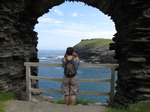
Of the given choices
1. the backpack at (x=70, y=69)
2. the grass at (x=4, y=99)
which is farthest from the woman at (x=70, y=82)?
the grass at (x=4, y=99)

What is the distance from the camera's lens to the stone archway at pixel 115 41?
802cm

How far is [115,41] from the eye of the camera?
11609 mm

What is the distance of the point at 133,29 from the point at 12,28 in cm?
767

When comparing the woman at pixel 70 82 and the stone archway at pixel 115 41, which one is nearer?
the woman at pixel 70 82

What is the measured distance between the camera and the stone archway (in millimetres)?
8024

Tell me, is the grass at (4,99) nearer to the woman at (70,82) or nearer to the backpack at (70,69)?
the woman at (70,82)

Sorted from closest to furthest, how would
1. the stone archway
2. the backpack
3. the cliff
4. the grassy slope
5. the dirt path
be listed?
the dirt path
the backpack
the stone archway
the cliff
the grassy slope

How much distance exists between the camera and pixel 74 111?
22.6 ft

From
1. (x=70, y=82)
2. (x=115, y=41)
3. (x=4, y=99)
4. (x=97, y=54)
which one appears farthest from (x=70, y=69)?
(x=97, y=54)

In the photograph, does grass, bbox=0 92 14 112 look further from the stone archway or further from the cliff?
the cliff

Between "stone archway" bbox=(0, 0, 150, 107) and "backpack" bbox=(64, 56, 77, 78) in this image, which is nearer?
"backpack" bbox=(64, 56, 77, 78)

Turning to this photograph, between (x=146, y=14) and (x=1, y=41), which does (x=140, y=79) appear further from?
(x=1, y=41)

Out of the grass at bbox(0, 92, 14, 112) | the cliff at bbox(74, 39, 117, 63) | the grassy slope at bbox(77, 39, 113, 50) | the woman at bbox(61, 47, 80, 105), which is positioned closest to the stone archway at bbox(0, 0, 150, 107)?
the grass at bbox(0, 92, 14, 112)

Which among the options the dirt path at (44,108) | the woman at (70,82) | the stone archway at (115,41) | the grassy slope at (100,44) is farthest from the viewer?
the grassy slope at (100,44)
